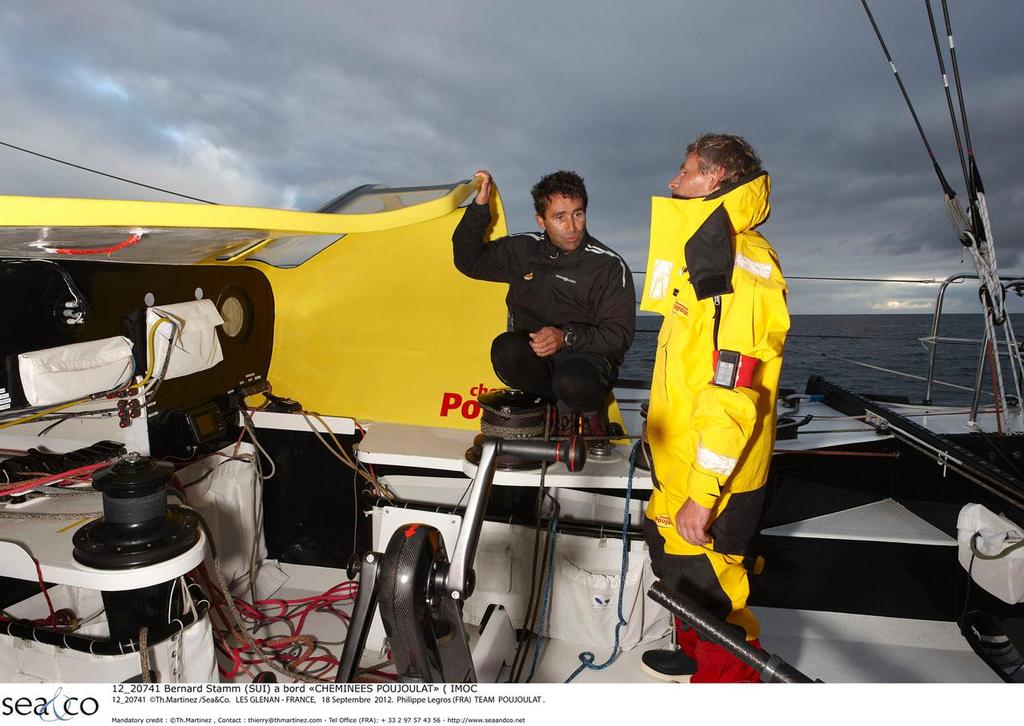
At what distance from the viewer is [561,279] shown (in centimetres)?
238

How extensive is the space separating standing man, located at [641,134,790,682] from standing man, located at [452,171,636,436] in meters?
0.50

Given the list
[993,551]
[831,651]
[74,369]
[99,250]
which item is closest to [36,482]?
[74,369]

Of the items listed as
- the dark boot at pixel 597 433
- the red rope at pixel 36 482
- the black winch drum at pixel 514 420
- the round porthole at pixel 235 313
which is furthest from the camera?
the round porthole at pixel 235 313

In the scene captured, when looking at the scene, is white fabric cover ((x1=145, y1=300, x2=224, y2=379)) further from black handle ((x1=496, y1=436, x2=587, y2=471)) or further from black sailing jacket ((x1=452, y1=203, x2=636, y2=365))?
black handle ((x1=496, y1=436, x2=587, y2=471))

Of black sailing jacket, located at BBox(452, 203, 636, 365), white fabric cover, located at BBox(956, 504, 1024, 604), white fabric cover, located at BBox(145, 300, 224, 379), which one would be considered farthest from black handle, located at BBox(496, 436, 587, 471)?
white fabric cover, located at BBox(956, 504, 1024, 604)

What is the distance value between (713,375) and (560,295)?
1018mm

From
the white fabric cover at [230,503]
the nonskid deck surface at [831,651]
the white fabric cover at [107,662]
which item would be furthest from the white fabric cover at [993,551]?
the white fabric cover at [230,503]

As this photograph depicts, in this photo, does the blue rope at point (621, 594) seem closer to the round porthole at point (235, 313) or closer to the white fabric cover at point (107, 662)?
the white fabric cover at point (107, 662)

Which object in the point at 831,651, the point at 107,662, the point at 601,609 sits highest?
the point at 107,662

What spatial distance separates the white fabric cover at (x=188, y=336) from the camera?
1.95m

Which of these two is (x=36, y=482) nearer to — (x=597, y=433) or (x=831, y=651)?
(x=597, y=433)

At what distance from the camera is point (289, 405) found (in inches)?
107

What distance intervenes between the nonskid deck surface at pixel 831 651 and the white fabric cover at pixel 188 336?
1015mm

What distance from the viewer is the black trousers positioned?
221 cm
